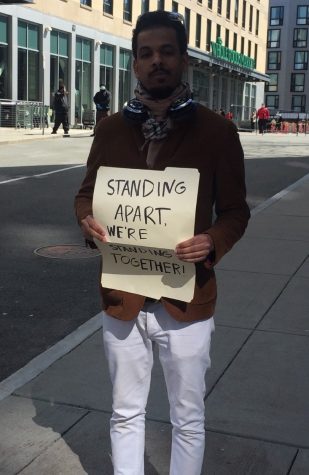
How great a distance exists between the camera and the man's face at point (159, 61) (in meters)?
2.33

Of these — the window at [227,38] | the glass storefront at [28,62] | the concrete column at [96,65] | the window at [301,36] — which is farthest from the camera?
the window at [301,36]

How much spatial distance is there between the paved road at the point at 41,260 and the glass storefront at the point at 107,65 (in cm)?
2322

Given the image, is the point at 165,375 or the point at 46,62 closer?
the point at 165,375

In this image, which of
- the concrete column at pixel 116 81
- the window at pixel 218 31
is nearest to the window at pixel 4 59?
the concrete column at pixel 116 81

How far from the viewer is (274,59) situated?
322 ft

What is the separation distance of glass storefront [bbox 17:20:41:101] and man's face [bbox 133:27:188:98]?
30.2 metres

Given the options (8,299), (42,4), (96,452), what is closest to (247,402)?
(96,452)

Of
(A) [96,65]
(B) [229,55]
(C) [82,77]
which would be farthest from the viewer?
(B) [229,55]

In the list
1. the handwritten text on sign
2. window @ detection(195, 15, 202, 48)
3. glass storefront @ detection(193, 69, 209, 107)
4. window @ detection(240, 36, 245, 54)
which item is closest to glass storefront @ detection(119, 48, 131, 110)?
glass storefront @ detection(193, 69, 209, 107)

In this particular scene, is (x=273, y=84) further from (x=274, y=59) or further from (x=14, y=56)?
(x=14, y=56)

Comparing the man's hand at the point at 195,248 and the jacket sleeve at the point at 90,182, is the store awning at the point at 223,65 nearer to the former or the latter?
the jacket sleeve at the point at 90,182

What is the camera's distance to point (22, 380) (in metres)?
3.92

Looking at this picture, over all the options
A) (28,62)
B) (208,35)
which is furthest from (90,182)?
(208,35)

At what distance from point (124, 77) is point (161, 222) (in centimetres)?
4038
